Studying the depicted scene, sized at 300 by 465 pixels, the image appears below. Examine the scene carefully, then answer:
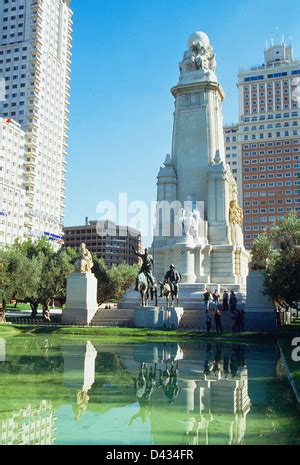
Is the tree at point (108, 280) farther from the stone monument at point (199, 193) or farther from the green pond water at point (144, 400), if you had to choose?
the green pond water at point (144, 400)

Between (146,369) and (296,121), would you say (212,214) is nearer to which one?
(146,369)

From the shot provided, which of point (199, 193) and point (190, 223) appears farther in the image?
point (199, 193)

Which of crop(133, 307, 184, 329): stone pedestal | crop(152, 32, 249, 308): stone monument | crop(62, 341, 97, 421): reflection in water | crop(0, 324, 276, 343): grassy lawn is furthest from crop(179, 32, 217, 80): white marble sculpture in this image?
crop(62, 341, 97, 421): reflection in water

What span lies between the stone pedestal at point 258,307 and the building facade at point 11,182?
2603 inches

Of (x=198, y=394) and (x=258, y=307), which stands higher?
(x=258, y=307)

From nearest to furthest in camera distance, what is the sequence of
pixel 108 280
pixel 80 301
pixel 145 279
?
pixel 145 279, pixel 80 301, pixel 108 280

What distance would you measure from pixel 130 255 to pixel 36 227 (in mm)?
59400

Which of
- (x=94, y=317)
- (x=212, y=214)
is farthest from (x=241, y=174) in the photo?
(x=94, y=317)

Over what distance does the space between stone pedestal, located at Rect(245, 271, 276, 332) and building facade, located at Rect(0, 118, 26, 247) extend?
6611 cm

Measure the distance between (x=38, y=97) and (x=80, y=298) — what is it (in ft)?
257

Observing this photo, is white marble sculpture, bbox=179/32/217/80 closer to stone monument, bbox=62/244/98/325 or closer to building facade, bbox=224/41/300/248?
stone monument, bbox=62/244/98/325

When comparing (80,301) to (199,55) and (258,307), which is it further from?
(199,55)

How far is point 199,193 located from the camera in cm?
4044

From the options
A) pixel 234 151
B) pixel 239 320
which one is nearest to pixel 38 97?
pixel 234 151
